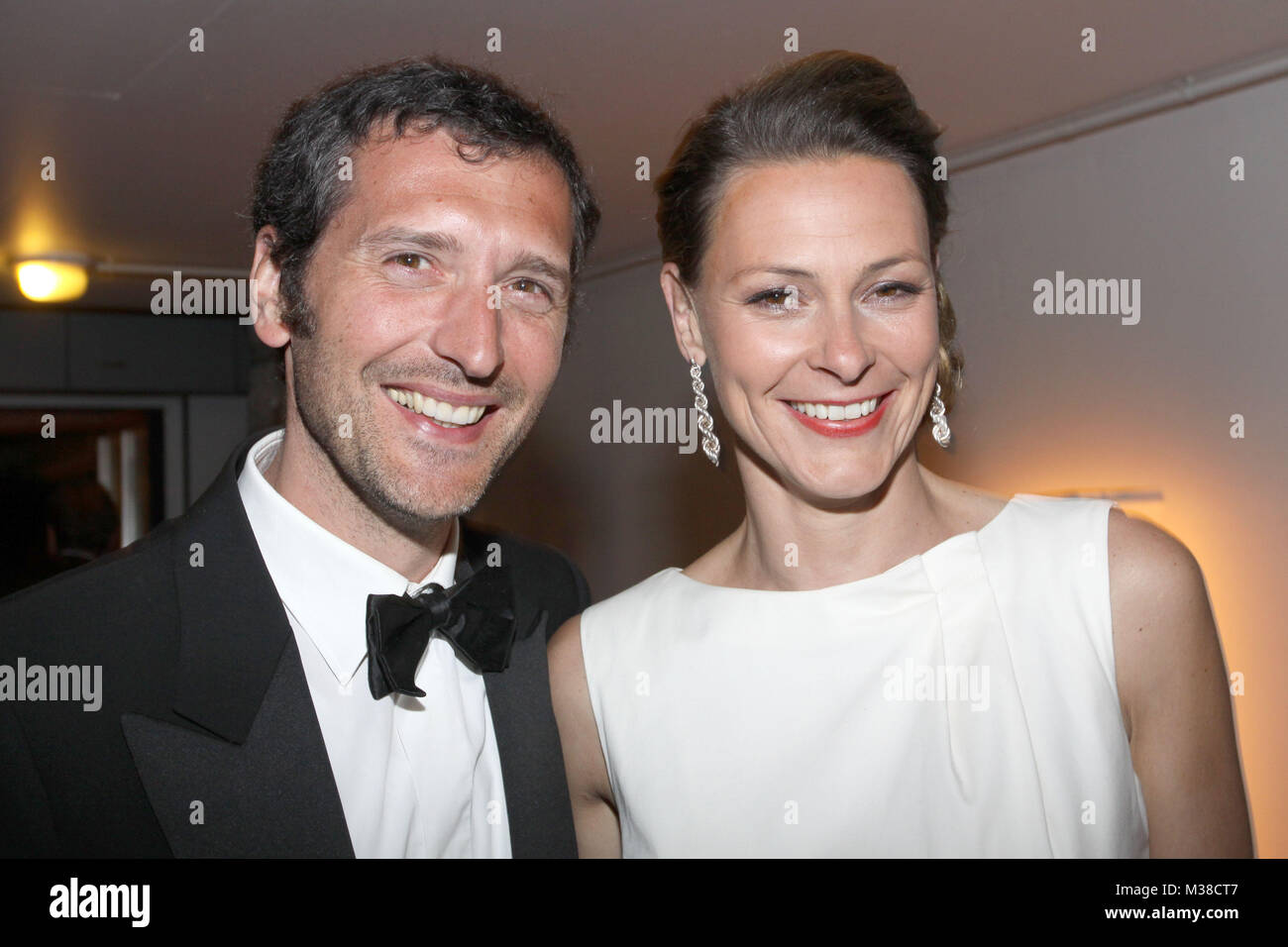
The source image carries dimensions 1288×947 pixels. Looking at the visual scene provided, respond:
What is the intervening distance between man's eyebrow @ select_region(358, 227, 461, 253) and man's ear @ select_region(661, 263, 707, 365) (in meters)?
0.34

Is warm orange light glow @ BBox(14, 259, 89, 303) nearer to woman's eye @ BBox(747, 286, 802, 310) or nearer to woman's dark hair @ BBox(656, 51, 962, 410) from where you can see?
woman's dark hair @ BBox(656, 51, 962, 410)

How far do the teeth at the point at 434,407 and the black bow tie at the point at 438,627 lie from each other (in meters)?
0.24

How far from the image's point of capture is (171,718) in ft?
4.40

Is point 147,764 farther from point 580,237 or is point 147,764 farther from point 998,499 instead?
point 998,499

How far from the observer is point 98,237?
206 inches

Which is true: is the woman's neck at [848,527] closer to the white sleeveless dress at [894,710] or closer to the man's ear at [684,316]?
the white sleeveless dress at [894,710]

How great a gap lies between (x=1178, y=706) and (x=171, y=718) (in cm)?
128

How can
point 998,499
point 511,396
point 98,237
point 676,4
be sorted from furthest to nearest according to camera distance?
point 98,237 → point 676,4 → point 998,499 → point 511,396

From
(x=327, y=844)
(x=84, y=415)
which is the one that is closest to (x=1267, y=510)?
(x=327, y=844)

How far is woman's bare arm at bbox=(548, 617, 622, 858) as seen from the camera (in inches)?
69.2

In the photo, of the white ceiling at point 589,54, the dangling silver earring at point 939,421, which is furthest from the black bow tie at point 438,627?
the white ceiling at point 589,54

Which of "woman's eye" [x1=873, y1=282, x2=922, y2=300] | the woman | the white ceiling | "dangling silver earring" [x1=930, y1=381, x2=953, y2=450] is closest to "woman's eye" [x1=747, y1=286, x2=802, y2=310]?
the woman
